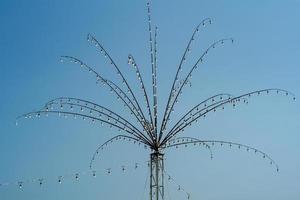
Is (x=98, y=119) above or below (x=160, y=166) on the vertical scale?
above

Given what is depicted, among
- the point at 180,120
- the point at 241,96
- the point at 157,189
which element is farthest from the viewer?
the point at 241,96

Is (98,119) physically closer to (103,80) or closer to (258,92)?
(103,80)

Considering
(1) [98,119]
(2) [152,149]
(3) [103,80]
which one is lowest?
(2) [152,149]

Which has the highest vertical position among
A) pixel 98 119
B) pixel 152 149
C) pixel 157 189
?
pixel 98 119

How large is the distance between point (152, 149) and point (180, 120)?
2.20 m

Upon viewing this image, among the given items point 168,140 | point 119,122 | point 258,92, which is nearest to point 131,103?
point 119,122

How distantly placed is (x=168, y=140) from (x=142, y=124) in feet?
4.66

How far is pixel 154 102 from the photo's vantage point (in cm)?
2773

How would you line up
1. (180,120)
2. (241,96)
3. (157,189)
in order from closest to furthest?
(157,189) < (180,120) < (241,96)

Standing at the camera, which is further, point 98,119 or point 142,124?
point 98,119

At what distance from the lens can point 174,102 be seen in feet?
90.8

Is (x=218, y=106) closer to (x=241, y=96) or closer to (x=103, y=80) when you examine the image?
(x=241, y=96)

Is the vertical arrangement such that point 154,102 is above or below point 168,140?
above

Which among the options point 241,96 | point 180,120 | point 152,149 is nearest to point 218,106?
point 241,96
